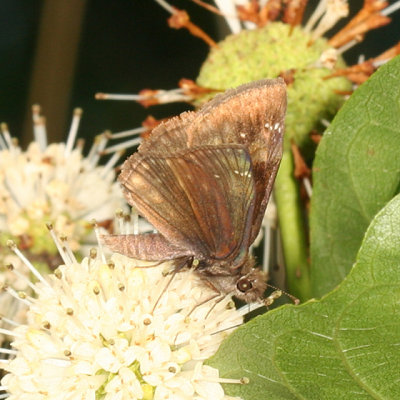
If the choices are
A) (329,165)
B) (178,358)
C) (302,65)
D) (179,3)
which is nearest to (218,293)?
(178,358)

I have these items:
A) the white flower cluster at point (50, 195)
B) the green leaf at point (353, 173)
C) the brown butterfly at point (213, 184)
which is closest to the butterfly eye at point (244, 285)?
the brown butterfly at point (213, 184)

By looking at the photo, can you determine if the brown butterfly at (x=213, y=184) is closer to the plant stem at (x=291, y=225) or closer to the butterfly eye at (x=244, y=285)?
the butterfly eye at (x=244, y=285)

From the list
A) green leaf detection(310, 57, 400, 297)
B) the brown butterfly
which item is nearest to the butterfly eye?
the brown butterfly

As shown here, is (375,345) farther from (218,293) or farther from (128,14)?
(128,14)

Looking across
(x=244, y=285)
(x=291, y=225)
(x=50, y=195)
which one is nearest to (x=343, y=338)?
(x=244, y=285)

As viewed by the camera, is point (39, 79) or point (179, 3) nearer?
point (39, 79)

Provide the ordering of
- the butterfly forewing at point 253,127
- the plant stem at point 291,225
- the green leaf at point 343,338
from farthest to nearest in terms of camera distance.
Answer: the plant stem at point 291,225 < the butterfly forewing at point 253,127 < the green leaf at point 343,338

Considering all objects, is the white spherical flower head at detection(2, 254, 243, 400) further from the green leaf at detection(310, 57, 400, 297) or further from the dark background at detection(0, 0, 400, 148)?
the dark background at detection(0, 0, 400, 148)
